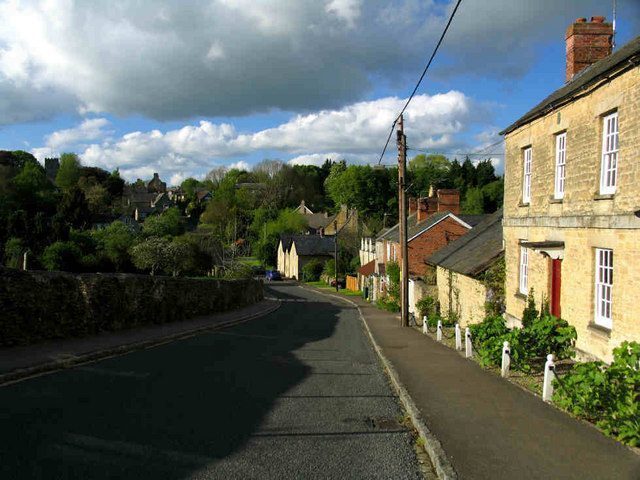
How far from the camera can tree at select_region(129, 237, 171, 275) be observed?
4978 cm

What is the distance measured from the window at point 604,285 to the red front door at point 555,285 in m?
2.18

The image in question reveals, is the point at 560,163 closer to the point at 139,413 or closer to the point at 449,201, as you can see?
the point at 139,413

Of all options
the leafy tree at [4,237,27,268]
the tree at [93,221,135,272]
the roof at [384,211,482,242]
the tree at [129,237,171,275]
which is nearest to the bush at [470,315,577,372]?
the roof at [384,211,482,242]

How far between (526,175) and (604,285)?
5.54 meters

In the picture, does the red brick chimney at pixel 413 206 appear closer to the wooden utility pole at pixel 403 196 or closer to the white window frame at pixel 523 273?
the wooden utility pole at pixel 403 196

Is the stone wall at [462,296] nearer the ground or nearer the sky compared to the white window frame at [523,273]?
nearer the ground

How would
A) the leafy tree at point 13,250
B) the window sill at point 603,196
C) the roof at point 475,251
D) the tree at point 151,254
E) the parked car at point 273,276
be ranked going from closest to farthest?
the window sill at point 603,196, the roof at point 475,251, the leafy tree at point 13,250, the tree at point 151,254, the parked car at point 273,276

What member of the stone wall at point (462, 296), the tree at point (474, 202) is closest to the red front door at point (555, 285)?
the stone wall at point (462, 296)

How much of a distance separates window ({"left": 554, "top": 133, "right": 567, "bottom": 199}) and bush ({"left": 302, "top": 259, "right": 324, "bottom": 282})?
66589 millimetres

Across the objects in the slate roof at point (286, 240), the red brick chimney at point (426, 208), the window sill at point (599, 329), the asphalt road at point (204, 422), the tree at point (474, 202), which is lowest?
the asphalt road at point (204, 422)

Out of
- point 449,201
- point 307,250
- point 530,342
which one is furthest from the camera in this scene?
point 307,250

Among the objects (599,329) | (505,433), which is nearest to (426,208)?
(599,329)

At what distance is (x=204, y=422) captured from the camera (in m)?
8.12

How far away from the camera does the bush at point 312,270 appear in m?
80.7
